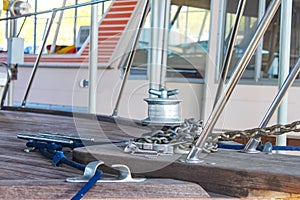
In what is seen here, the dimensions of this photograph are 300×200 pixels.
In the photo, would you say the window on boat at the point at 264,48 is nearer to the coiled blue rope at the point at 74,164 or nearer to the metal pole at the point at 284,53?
the metal pole at the point at 284,53

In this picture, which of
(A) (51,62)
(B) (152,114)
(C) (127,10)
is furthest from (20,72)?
(B) (152,114)

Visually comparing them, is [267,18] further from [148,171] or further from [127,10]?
[127,10]

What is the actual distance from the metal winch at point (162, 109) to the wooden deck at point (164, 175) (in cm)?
12

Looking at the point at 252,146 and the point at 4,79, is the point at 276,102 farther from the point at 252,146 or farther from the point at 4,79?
the point at 4,79

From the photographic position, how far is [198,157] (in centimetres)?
117

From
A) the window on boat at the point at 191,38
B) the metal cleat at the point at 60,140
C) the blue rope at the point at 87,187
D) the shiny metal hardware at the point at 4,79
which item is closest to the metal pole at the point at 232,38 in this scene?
the metal cleat at the point at 60,140

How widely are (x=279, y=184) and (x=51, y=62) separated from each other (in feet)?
15.3

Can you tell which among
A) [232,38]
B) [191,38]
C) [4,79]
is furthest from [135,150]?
[191,38]

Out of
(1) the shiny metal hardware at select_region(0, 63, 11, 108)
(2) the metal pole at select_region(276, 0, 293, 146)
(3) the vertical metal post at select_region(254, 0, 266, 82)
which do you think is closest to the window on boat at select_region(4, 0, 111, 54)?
(3) the vertical metal post at select_region(254, 0, 266, 82)

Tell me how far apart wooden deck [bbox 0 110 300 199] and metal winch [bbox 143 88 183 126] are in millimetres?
125

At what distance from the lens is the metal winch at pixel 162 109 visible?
1282 millimetres

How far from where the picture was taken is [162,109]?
1282mm

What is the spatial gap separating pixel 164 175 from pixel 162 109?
0.69 feet

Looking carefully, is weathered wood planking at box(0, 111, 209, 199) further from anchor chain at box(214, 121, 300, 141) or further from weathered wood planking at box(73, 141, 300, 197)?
anchor chain at box(214, 121, 300, 141)
